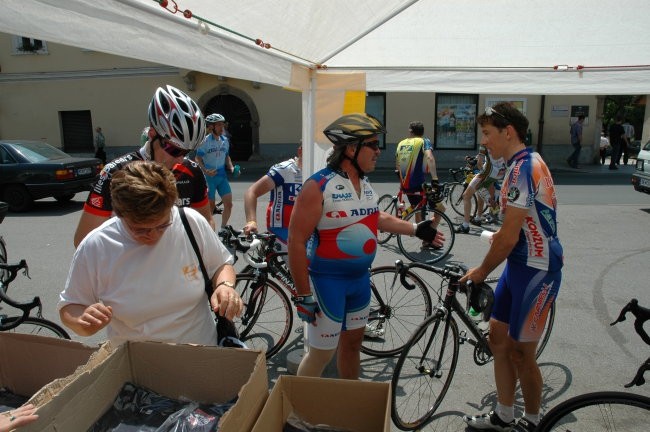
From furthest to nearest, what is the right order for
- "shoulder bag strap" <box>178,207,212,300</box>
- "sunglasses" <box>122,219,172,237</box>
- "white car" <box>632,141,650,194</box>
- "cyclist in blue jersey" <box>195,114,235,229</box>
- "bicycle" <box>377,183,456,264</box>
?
"white car" <box>632,141,650,194</box> → "cyclist in blue jersey" <box>195,114,235,229</box> → "bicycle" <box>377,183,456,264</box> → "shoulder bag strap" <box>178,207,212,300</box> → "sunglasses" <box>122,219,172,237</box>

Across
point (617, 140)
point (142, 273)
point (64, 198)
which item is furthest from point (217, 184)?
point (617, 140)

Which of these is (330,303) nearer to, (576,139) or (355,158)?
(355,158)

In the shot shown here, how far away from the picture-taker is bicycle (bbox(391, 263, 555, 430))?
3.10 meters

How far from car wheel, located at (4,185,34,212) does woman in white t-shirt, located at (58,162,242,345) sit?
37.0 ft

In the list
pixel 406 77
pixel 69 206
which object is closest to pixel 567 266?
pixel 406 77

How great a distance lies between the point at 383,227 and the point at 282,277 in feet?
4.33

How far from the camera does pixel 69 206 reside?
12.0 meters

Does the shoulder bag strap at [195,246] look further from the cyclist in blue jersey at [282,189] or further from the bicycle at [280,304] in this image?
the cyclist in blue jersey at [282,189]

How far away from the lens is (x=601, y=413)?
2.27 m

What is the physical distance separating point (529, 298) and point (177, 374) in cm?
196

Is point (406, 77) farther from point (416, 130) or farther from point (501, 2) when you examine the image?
point (416, 130)

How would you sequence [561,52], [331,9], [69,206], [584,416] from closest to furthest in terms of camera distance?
[584,416] → [331,9] → [561,52] → [69,206]

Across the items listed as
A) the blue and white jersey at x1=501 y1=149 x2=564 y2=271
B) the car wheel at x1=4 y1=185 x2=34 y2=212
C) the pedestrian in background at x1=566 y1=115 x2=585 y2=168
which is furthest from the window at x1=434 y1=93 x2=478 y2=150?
the blue and white jersey at x1=501 y1=149 x2=564 y2=271

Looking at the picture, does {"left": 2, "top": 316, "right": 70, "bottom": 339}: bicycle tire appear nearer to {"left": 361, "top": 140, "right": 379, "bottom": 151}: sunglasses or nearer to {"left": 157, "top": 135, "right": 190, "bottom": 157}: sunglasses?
{"left": 157, "top": 135, "right": 190, "bottom": 157}: sunglasses
